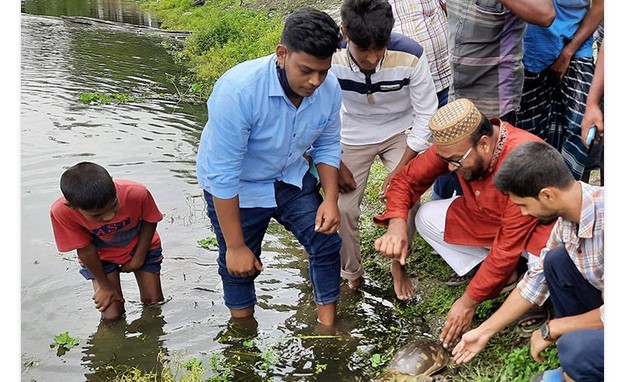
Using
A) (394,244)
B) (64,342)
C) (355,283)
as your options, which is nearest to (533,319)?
(394,244)

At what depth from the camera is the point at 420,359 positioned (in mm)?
3498

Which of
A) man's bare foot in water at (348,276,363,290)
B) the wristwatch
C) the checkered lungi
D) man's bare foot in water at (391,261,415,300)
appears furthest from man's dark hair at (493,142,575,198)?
man's bare foot in water at (348,276,363,290)

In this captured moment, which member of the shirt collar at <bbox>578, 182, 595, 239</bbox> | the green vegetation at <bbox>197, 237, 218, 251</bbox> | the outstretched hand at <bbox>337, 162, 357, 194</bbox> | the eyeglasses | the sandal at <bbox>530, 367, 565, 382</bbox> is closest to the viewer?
the shirt collar at <bbox>578, 182, 595, 239</bbox>

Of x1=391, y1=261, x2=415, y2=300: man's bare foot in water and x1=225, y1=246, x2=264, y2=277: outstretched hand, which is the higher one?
x1=225, y1=246, x2=264, y2=277: outstretched hand

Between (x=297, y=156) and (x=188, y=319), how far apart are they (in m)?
1.60

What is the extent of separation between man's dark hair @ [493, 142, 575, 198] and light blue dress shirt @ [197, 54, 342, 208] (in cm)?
113

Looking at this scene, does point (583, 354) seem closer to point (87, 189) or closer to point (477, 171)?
point (477, 171)

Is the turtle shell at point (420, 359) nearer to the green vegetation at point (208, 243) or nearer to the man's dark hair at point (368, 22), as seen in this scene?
the man's dark hair at point (368, 22)

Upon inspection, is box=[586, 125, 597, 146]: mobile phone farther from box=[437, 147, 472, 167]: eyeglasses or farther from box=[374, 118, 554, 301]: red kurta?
box=[437, 147, 472, 167]: eyeglasses

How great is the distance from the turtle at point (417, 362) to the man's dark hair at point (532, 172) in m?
1.15

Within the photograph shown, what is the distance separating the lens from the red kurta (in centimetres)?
338

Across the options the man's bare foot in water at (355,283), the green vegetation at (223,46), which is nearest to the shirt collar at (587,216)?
the man's bare foot in water at (355,283)

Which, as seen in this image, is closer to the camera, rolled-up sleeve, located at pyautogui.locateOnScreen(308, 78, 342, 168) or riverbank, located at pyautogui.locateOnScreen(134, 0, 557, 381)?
riverbank, located at pyautogui.locateOnScreen(134, 0, 557, 381)
